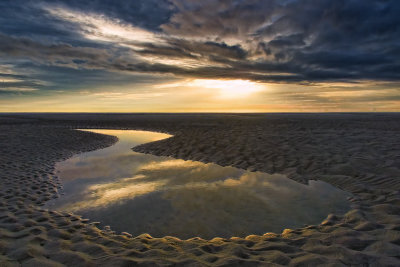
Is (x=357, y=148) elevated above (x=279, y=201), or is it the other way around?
(x=357, y=148)

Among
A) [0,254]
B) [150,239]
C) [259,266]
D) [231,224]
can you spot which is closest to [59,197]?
[0,254]

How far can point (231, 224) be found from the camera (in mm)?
5910

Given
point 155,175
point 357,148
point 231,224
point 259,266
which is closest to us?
point 259,266

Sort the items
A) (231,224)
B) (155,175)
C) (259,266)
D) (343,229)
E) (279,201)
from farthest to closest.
Answer: 1. (155,175)
2. (279,201)
3. (231,224)
4. (343,229)
5. (259,266)

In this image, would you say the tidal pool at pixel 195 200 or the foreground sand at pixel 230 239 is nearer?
the foreground sand at pixel 230 239

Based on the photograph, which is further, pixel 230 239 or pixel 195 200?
pixel 195 200

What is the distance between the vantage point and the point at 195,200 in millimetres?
7523

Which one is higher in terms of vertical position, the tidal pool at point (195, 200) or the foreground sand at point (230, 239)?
the foreground sand at point (230, 239)

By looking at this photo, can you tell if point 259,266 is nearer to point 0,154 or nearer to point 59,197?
point 59,197

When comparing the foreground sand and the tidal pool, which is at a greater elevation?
the foreground sand

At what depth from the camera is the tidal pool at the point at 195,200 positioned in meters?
5.89

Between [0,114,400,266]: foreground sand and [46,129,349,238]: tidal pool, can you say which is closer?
[0,114,400,266]: foreground sand

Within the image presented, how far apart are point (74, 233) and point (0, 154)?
512 inches

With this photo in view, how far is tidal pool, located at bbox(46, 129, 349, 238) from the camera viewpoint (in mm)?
5887
